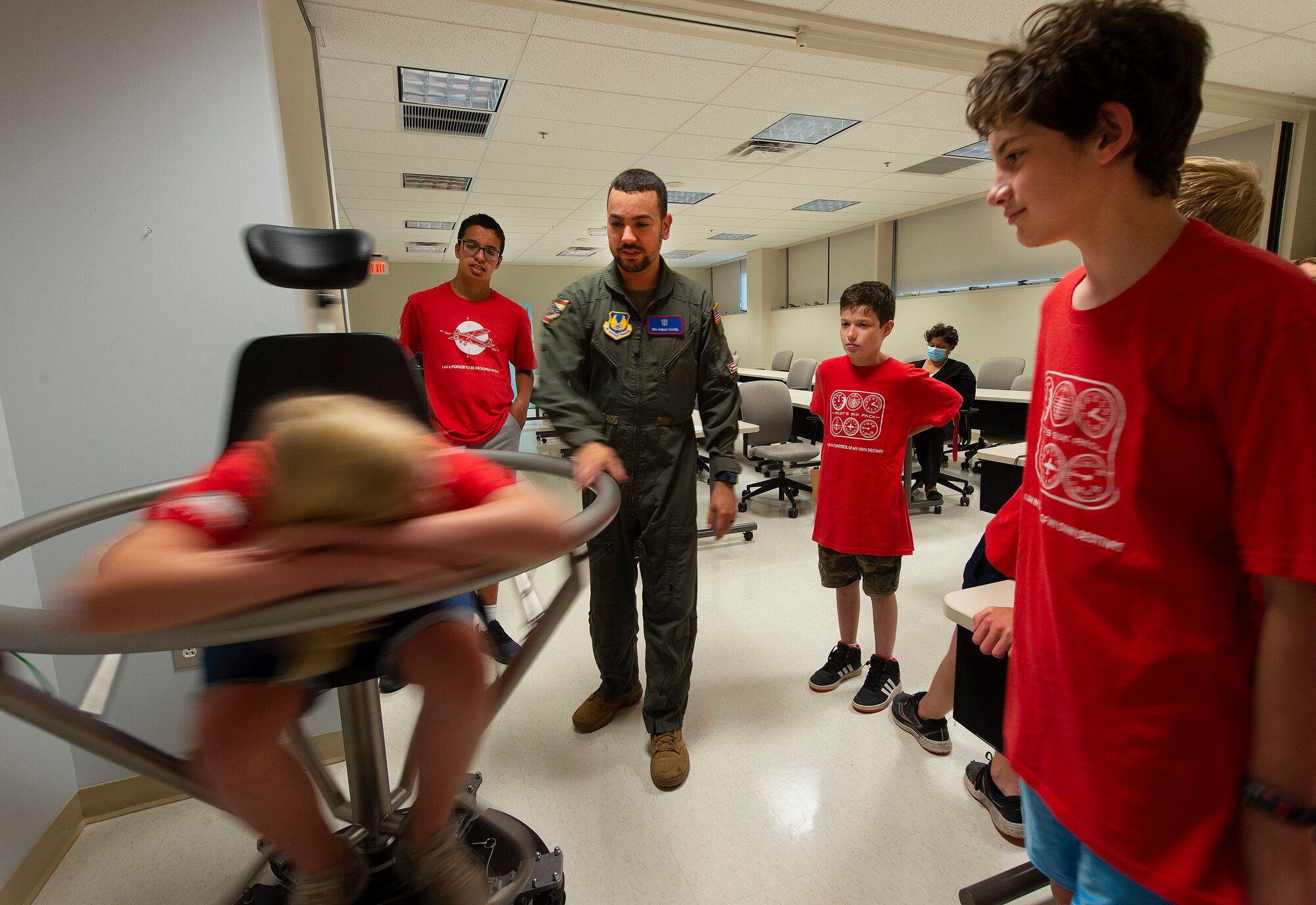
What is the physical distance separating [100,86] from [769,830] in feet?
8.04

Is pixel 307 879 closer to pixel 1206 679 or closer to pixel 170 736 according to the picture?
pixel 1206 679

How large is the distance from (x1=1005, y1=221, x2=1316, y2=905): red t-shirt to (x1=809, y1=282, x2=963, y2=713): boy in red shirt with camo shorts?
1.28m

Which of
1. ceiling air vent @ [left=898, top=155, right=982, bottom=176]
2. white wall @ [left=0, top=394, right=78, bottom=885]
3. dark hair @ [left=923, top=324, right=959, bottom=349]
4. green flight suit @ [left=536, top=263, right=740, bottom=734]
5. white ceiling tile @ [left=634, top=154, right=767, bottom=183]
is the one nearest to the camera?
white wall @ [left=0, top=394, right=78, bottom=885]

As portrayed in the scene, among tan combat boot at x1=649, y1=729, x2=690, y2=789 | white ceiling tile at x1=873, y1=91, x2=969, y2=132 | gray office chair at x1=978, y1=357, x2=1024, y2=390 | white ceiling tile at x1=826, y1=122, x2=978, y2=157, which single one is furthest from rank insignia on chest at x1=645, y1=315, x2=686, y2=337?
gray office chair at x1=978, y1=357, x2=1024, y2=390

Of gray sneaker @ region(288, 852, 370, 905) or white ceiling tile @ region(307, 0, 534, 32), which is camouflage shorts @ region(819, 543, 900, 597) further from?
white ceiling tile @ region(307, 0, 534, 32)

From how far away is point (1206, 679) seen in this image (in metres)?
0.61

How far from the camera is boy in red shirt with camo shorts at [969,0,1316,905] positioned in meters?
0.55

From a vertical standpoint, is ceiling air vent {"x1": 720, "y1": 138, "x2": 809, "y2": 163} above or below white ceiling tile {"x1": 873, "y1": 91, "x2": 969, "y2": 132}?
above

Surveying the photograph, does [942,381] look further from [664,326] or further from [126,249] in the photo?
[126,249]

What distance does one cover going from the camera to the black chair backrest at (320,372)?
1.04 meters

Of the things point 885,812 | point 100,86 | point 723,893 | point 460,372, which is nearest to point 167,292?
point 100,86

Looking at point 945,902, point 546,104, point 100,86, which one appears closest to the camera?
point 945,902

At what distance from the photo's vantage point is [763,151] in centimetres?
522

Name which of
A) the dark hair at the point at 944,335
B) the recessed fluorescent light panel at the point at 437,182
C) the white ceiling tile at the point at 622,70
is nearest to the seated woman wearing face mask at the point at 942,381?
the dark hair at the point at 944,335
